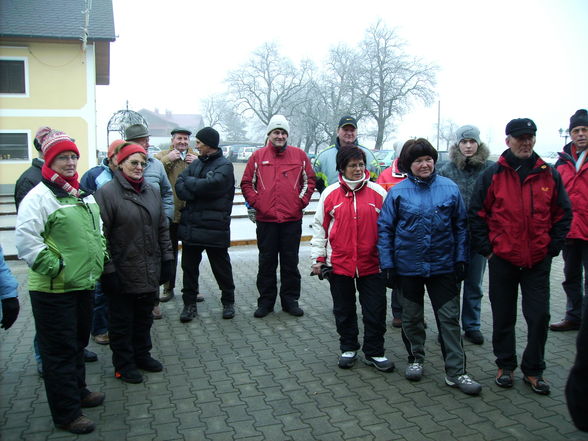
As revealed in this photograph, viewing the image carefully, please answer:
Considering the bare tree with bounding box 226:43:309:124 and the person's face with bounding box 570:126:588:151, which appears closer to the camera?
the person's face with bounding box 570:126:588:151

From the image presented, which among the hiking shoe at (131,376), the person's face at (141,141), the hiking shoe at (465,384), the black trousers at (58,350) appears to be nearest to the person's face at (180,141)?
the person's face at (141,141)

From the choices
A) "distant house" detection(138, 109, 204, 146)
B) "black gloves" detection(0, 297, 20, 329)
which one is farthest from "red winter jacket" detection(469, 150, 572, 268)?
"distant house" detection(138, 109, 204, 146)

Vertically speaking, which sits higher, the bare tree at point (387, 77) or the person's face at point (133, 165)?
the bare tree at point (387, 77)

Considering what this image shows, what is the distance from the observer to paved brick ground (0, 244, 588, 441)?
3625 mm

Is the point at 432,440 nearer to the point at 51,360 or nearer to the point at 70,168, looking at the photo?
the point at 51,360

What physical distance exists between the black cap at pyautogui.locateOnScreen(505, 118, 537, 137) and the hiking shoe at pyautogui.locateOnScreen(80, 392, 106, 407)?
367 cm

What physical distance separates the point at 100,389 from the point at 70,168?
5.91 feet

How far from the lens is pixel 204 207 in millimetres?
5906

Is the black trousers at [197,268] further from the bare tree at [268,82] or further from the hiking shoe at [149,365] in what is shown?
the bare tree at [268,82]

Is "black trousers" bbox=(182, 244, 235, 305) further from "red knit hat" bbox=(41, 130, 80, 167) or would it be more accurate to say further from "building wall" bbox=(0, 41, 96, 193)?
"building wall" bbox=(0, 41, 96, 193)

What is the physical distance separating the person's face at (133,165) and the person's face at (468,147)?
9.76 feet

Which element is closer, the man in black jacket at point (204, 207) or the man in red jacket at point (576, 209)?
the man in red jacket at point (576, 209)

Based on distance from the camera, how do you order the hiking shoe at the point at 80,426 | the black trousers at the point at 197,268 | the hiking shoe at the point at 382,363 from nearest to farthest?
the hiking shoe at the point at 80,426, the hiking shoe at the point at 382,363, the black trousers at the point at 197,268

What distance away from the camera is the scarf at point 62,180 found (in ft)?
11.8
